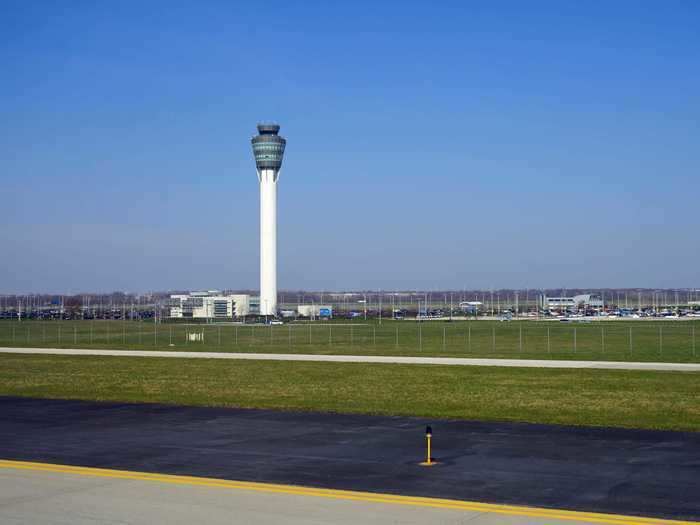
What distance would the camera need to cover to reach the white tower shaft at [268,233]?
152 m

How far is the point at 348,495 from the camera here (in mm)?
15844

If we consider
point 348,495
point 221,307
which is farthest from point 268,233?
point 348,495

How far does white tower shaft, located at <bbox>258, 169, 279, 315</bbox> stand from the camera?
152 metres

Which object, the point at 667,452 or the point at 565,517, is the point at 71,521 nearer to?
the point at 565,517

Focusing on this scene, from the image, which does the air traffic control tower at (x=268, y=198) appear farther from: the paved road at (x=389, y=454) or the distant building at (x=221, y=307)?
the paved road at (x=389, y=454)

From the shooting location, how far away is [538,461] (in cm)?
1928

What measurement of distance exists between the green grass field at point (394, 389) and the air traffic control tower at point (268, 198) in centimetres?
10402

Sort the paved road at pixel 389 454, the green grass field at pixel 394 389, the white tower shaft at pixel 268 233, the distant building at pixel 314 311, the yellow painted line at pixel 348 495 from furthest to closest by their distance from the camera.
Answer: the distant building at pixel 314 311
the white tower shaft at pixel 268 233
the green grass field at pixel 394 389
the paved road at pixel 389 454
the yellow painted line at pixel 348 495

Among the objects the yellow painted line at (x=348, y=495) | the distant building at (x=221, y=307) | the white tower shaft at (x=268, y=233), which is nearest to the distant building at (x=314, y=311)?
the distant building at (x=221, y=307)

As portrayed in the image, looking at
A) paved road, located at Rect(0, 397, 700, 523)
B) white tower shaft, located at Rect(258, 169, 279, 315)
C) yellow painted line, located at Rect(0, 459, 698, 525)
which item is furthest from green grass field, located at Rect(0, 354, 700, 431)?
white tower shaft, located at Rect(258, 169, 279, 315)

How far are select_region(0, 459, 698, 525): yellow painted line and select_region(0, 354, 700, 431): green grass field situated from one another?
11.6 metres

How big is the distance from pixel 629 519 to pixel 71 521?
360 inches

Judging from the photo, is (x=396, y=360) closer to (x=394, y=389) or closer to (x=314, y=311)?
(x=394, y=389)

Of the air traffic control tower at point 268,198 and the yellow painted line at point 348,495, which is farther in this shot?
the air traffic control tower at point 268,198
